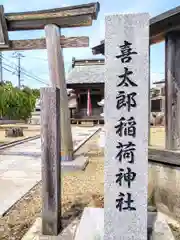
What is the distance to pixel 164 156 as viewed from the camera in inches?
142

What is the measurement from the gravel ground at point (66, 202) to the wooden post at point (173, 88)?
1.42 meters

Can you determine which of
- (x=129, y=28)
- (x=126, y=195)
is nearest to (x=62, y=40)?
(x=129, y=28)

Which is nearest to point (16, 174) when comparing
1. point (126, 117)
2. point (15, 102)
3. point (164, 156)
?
point (164, 156)

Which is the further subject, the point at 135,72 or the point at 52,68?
the point at 52,68

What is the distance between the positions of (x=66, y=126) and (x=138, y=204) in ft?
14.6

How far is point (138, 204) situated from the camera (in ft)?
8.30

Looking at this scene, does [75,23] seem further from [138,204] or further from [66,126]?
[138,204]

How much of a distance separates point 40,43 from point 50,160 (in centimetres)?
471

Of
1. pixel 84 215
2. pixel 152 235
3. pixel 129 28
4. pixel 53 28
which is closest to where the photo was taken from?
pixel 129 28

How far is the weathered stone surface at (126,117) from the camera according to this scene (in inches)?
95.9

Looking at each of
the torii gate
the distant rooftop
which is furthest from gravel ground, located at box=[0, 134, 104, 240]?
the distant rooftop

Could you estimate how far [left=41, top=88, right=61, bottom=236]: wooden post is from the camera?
300 centimetres

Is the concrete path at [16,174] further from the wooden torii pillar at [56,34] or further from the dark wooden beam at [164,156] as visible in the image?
the dark wooden beam at [164,156]

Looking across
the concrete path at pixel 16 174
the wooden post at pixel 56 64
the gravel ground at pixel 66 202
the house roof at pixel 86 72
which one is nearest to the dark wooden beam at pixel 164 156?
the gravel ground at pixel 66 202
